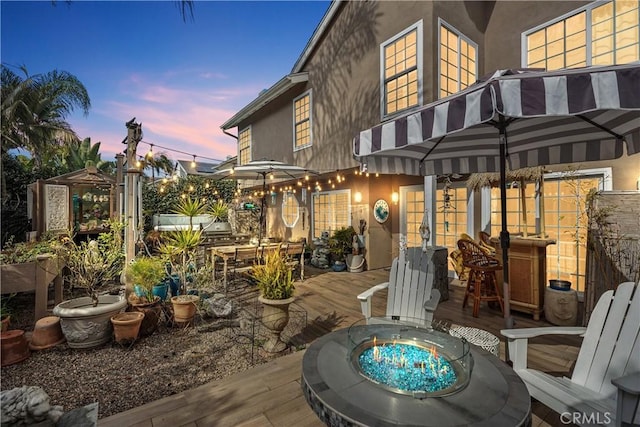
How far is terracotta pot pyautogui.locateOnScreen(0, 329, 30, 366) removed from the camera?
3105 millimetres

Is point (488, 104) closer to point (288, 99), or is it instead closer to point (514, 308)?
point (514, 308)

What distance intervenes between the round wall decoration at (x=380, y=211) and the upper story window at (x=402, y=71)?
2.23m

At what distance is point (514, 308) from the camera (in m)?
4.39

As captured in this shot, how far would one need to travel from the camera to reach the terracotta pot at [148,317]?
12.3 ft

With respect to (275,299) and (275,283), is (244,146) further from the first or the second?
(275,299)

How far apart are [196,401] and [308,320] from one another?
2064 mm

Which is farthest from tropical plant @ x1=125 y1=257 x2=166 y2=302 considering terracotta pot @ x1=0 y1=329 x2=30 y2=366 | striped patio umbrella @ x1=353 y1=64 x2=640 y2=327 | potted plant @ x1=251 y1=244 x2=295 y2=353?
striped patio umbrella @ x1=353 y1=64 x2=640 y2=327

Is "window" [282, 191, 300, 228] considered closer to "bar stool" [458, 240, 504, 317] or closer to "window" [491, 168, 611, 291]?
"bar stool" [458, 240, 504, 317]

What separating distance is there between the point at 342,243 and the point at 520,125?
526cm

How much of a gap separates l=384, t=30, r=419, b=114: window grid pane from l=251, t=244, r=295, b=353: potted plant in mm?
5110

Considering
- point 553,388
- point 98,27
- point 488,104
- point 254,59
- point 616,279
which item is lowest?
point 553,388

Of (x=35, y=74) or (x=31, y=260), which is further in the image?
(x=35, y=74)

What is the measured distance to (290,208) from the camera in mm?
10602

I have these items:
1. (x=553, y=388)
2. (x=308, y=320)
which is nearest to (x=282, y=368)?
(x=308, y=320)
